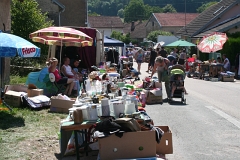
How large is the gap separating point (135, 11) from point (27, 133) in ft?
438

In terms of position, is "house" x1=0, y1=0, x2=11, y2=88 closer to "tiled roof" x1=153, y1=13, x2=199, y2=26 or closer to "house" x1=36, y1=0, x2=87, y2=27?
"house" x1=36, y1=0, x2=87, y2=27

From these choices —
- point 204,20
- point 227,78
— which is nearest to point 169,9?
point 204,20

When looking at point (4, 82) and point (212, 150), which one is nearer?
point (212, 150)

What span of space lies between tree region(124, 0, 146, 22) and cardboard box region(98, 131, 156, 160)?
13341 centimetres

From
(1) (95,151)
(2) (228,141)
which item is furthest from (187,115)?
(1) (95,151)

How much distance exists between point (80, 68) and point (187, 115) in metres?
10.2

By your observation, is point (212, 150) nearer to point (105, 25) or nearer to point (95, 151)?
point (95, 151)

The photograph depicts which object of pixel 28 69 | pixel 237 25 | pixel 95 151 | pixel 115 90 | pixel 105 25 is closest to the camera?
pixel 95 151

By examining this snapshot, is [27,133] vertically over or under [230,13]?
under

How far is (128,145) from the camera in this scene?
20.9 ft

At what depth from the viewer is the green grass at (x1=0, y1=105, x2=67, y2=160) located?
741 centimetres

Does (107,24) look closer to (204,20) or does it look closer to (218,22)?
(204,20)

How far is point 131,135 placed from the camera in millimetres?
6355

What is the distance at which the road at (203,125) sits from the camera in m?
7.71
